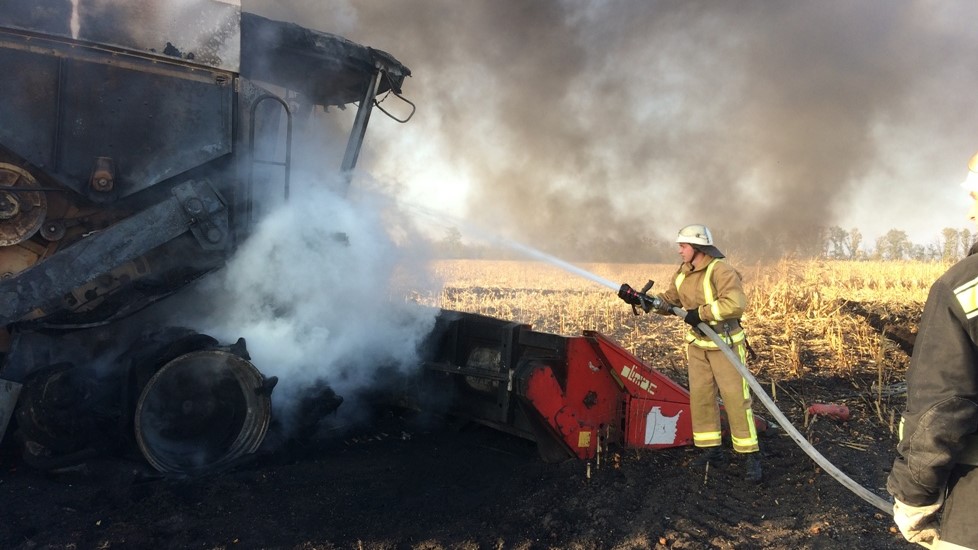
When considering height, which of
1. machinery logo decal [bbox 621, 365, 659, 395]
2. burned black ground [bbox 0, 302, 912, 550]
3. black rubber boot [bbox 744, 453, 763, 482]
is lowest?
burned black ground [bbox 0, 302, 912, 550]

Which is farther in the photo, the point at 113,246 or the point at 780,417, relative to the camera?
the point at 113,246

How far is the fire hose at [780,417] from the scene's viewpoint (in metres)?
2.76

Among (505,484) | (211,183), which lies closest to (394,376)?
(505,484)

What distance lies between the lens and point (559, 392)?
4.22 metres

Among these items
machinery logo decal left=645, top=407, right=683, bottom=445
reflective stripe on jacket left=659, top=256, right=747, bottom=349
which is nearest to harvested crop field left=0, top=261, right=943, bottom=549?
machinery logo decal left=645, top=407, right=683, bottom=445

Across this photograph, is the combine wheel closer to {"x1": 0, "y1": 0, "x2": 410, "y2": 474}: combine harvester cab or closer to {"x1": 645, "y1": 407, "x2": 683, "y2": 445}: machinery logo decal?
{"x1": 0, "y1": 0, "x2": 410, "y2": 474}: combine harvester cab

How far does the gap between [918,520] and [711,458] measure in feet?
8.93

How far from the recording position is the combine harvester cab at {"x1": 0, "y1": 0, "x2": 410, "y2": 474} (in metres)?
3.51

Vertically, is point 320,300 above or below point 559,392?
above

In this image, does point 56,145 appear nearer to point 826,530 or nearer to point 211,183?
point 211,183

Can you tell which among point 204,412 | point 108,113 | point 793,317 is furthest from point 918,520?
point 793,317

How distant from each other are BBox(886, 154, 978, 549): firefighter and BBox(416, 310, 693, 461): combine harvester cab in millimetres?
2505

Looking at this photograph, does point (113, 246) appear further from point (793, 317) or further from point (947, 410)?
point (793, 317)

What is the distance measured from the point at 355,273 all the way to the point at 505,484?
209 cm
